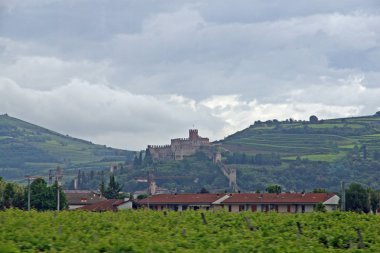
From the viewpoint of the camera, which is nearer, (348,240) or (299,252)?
(299,252)

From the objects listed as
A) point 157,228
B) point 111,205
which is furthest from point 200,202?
point 157,228

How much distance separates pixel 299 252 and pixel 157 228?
10764 millimetres

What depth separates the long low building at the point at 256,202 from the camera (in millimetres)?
109012

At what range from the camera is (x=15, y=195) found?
108 m

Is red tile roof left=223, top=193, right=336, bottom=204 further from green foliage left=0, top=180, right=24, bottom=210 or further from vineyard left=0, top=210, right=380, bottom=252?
vineyard left=0, top=210, right=380, bottom=252

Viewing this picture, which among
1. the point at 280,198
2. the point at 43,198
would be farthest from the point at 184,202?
the point at 43,198

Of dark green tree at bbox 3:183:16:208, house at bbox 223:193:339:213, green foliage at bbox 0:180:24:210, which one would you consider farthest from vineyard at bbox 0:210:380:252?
dark green tree at bbox 3:183:16:208

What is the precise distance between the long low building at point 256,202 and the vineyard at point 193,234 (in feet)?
210

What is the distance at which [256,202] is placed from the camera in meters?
112

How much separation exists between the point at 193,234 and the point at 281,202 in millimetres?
80722

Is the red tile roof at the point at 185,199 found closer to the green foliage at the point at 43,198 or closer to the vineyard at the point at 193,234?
the green foliage at the point at 43,198

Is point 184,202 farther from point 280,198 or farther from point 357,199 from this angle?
point 357,199

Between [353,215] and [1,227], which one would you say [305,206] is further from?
[1,227]

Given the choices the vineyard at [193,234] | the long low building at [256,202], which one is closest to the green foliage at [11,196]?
the long low building at [256,202]
